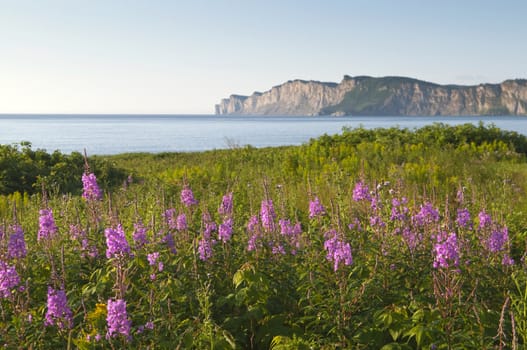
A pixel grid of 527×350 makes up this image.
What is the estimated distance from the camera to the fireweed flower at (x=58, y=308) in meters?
2.81

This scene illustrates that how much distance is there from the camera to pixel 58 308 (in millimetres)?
2828

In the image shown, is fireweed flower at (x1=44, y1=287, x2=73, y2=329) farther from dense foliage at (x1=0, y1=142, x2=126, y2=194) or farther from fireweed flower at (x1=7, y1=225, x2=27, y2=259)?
dense foliage at (x1=0, y1=142, x2=126, y2=194)

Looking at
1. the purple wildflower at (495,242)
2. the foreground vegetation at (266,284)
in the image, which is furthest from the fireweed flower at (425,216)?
the purple wildflower at (495,242)

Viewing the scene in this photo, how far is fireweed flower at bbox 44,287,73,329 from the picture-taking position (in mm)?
2807

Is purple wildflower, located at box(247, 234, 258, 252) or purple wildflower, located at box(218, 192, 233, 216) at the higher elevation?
purple wildflower, located at box(218, 192, 233, 216)

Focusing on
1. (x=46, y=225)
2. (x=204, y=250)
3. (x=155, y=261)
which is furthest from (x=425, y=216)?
(x=46, y=225)

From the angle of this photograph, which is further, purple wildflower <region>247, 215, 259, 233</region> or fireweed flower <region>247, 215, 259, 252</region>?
purple wildflower <region>247, 215, 259, 233</region>

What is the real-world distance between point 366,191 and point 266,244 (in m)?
1.46

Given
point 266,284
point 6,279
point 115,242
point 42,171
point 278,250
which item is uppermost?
point 115,242

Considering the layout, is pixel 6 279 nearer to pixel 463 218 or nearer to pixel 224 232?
pixel 224 232

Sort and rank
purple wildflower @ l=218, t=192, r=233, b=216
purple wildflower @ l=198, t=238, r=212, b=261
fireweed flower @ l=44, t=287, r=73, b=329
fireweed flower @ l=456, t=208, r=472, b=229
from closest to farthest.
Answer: fireweed flower @ l=44, t=287, r=73, b=329
purple wildflower @ l=198, t=238, r=212, b=261
fireweed flower @ l=456, t=208, r=472, b=229
purple wildflower @ l=218, t=192, r=233, b=216

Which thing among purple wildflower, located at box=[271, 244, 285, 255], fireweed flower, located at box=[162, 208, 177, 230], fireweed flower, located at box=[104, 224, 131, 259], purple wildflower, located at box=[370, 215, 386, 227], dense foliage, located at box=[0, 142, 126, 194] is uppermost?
fireweed flower, located at box=[104, 224, 131, 259]

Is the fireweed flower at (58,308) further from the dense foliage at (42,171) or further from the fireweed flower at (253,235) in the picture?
the dense foliage at (42,171)

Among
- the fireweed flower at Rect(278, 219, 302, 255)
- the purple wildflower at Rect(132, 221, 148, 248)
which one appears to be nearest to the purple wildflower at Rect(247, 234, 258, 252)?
the fireweed flower at Rect(278, 219, 302, 255)
